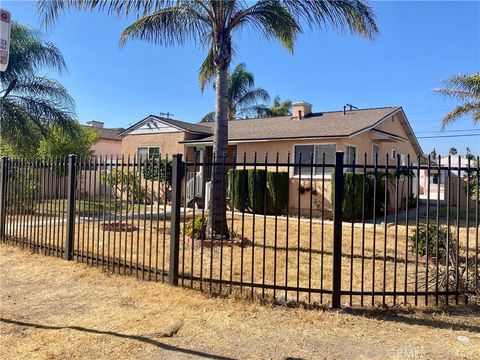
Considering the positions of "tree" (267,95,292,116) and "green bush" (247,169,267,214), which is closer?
"green bush" (247,169,267,214)

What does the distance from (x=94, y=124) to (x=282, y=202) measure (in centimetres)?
2543

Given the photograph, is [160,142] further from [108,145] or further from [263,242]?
[263,242]

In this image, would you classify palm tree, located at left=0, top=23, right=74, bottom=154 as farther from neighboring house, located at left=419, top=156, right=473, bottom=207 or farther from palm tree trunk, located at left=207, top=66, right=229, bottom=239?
neighboring house, located at left=419, top=156, right=473, bottom=207

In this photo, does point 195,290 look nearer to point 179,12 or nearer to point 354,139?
point 179,12

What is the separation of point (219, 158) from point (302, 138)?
757 centimetres

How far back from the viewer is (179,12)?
8914mm

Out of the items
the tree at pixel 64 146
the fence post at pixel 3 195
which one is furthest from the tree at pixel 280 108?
the fence post at pixel 3 195

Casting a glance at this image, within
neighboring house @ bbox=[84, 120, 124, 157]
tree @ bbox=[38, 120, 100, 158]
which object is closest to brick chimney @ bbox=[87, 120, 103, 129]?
neighboring house @ bbox=[84, 120, 124, 157]

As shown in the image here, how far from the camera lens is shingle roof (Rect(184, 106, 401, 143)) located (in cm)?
1577

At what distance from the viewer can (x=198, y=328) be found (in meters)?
4.48

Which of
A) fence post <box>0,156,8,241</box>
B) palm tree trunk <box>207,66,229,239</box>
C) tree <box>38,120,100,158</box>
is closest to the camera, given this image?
palm tree trunk <box>207,66,229,239</box>

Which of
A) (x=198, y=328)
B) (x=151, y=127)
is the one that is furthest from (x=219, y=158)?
(x=151, y=127)

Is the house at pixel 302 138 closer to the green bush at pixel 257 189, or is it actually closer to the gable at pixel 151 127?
the gable at pixel 151 127

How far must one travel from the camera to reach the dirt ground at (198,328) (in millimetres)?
3918
